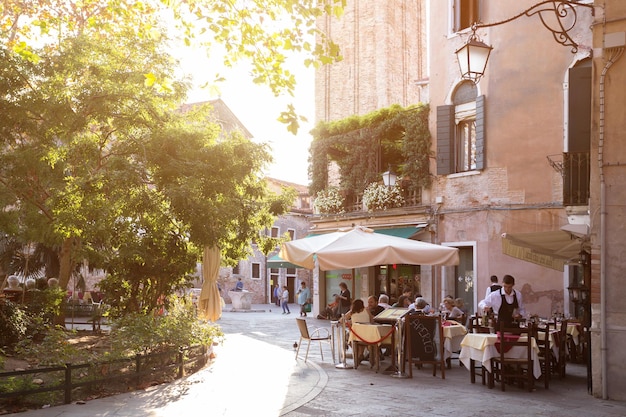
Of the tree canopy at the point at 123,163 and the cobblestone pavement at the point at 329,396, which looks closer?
the cobblestone pavement at the point at 329,396

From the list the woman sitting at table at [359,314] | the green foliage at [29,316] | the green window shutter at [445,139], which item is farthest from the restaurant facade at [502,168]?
the green foliage at [29,316]

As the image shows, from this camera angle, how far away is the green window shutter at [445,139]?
20234 millimetres

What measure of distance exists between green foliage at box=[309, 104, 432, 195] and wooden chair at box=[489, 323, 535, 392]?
38.9 feet

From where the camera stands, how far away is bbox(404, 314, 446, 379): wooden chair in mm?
10711

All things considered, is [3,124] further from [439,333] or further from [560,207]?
[560,207]

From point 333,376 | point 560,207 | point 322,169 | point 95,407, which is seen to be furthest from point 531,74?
point 95,407

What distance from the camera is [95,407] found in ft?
24.2

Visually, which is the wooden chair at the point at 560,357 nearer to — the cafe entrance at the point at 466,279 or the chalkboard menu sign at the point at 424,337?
the chalkboard menu sign at the point at 424,337

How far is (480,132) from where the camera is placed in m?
19.2

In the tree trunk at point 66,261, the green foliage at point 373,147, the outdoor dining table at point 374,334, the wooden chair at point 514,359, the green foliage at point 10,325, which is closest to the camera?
the wooden chair at point 514,359

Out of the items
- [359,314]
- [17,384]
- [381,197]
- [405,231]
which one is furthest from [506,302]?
[381,197]

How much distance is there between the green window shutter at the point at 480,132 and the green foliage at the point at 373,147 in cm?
205

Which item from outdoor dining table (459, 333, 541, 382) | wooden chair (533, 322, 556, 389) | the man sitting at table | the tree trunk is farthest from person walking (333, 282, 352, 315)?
outdoor dining table (459, 333, 541, 382)

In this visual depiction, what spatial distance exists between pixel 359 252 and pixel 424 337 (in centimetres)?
183
